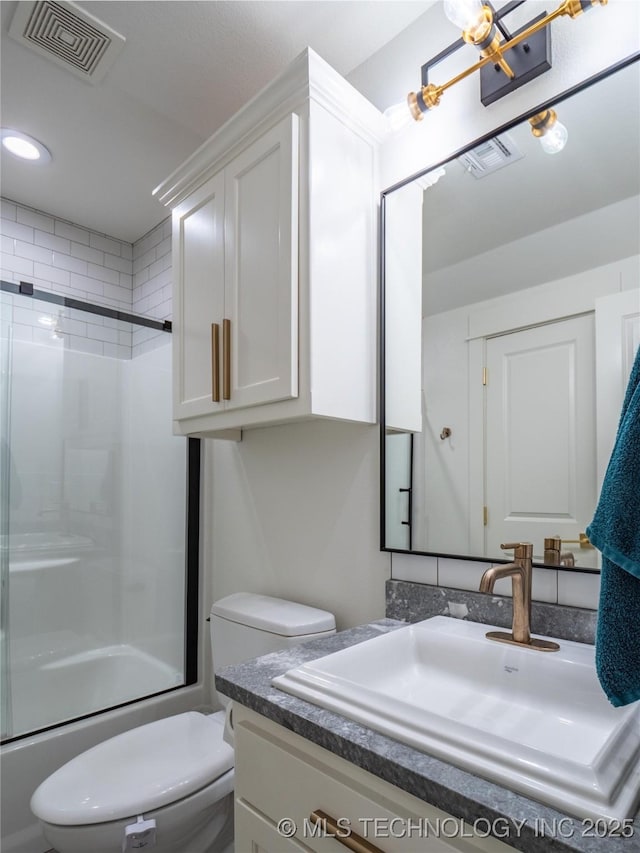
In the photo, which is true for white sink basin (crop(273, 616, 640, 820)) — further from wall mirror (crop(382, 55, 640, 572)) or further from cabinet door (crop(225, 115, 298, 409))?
cabinet door (crop(225, 115, 298, 409))

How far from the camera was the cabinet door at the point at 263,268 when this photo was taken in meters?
1.25

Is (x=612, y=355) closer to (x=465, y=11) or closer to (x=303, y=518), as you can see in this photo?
(x=465, y=11)

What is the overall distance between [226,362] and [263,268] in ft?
0.90

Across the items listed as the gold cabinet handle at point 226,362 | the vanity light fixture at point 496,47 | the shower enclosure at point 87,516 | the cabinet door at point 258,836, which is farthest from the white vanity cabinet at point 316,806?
the vanity light fixture at point 496,47

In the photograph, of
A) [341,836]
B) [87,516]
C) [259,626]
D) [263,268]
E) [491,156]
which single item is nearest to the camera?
[341,836]

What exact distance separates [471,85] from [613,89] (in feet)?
1.16

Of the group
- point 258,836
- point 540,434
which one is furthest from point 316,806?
point 540,434

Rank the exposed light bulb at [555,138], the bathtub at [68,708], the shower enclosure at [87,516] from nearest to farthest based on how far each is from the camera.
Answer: the exposed light bulb at [555,138] < the bathtub at [68,708] < the shower enclosure at [87,516]

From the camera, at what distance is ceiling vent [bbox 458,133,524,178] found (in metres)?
1.20

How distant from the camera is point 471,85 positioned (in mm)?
1277

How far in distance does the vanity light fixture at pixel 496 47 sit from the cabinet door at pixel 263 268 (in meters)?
0.36

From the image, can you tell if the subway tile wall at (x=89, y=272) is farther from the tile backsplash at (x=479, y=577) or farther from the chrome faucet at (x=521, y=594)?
the chrome faucet at (x=521, y=594)

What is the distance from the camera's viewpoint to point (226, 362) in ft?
4.71

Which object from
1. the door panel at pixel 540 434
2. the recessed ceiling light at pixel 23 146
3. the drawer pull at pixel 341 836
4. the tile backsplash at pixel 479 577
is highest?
the recessed ceiling light at pixel 23 146
